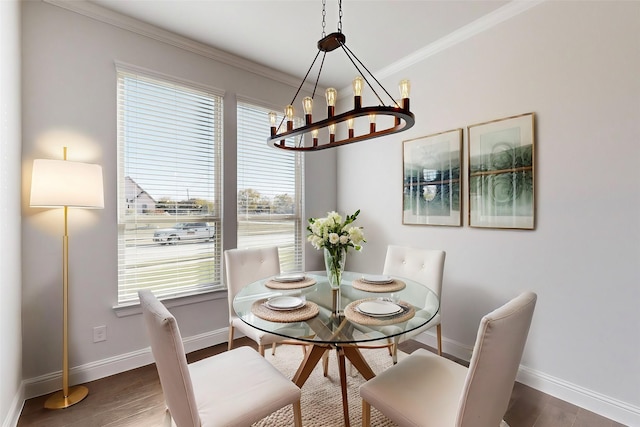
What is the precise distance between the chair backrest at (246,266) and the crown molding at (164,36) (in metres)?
1.93

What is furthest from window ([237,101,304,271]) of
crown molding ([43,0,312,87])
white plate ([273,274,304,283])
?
white plate ([273,274,304,283])

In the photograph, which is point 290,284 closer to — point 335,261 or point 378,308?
point 335,261

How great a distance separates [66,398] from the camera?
2008mm

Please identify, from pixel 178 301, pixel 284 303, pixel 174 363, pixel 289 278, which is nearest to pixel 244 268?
pixel 289 278

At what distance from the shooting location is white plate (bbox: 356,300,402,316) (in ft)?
4.93

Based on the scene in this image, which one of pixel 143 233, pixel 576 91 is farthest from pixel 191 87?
pixel 576 91

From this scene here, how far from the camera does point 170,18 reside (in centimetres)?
242

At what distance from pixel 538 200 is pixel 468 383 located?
1699 millimetres

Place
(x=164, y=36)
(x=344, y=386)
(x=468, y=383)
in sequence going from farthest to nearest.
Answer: (x=164, y=36) → (x=344, y=386) → (x=468, y=383)

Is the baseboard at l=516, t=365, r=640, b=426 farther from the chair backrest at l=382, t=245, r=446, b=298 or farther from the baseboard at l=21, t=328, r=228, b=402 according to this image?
the baseboard at l=21, t=328, r=228, b=402

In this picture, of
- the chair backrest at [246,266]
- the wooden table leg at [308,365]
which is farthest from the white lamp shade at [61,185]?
the wooden table leg at [308,365]

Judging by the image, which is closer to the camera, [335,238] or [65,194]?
Answer: [335,238]

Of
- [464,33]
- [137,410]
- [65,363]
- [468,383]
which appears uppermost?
[464,33]

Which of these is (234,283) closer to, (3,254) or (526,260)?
(3,254)
